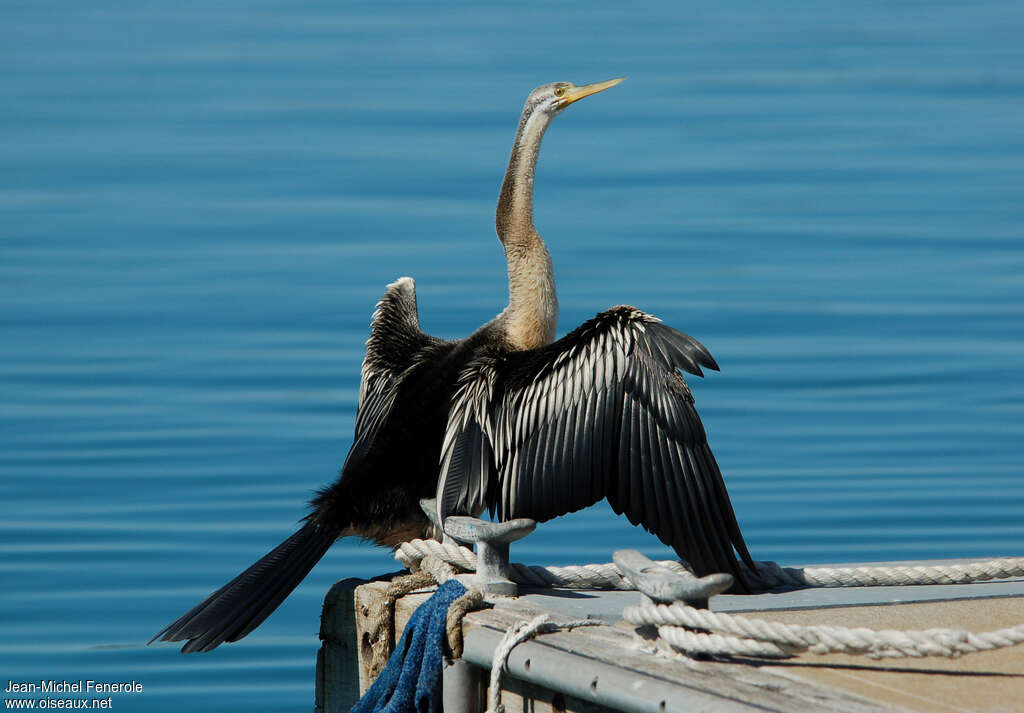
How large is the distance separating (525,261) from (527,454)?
130cm

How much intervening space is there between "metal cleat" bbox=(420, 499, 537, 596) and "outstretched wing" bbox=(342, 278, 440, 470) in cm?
117

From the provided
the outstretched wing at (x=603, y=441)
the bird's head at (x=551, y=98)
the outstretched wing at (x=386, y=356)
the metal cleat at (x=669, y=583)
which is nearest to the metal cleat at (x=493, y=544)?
the outstretched wing at (x=603, y=441)

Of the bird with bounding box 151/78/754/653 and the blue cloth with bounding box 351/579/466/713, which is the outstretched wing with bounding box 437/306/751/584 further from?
the blue cloth with bounding box 351/579/466/713

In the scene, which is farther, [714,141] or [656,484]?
[714,141]

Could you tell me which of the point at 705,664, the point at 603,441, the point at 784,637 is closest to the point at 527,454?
the point at 603,441

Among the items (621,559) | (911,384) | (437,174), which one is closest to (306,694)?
(621,559)

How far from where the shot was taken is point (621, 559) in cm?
366

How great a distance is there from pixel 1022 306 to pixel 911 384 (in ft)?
6.63

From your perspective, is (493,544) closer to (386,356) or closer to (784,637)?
(784,637)

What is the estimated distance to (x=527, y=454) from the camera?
4.77m

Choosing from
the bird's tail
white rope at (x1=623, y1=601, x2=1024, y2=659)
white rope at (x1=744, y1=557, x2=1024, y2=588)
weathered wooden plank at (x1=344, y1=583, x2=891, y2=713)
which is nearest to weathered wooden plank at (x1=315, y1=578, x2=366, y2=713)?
the bird's tail

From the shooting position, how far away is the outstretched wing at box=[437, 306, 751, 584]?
4496 millimetres

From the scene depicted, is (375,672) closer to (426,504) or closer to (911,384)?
(426,504)

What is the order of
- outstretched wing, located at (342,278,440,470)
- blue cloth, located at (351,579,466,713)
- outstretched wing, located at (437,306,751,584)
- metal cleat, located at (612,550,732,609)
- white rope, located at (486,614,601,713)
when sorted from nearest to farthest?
metal cleat, located at (612,550,732,609) → white rope, located at (486,614,601,713) → blue cloth, located at (351,579,466,713) → outstretched wing, located at (437,306,751,584) → outstretched wing, located at (342,278,440,470)
